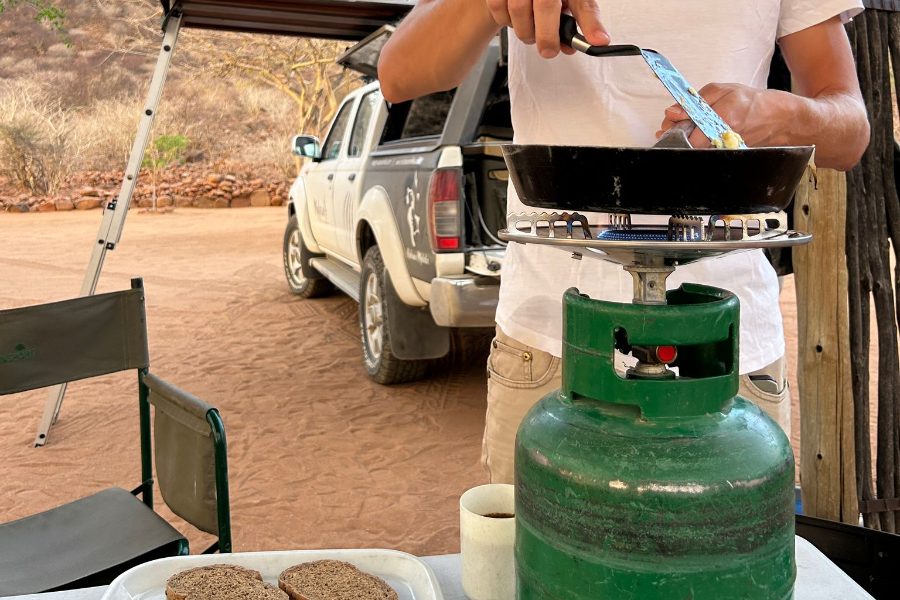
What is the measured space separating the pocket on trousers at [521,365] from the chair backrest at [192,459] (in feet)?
2.93

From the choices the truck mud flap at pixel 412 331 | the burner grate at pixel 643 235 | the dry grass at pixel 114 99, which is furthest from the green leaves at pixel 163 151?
the burner grate at pixel 643 235

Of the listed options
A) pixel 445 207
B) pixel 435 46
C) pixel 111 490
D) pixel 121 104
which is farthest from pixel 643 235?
pixel 121 104

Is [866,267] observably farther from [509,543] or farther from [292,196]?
[292,196]

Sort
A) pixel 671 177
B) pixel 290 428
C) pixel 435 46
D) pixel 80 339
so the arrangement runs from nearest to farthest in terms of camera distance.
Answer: pixel 671 177 < pixel 435 46 < pixel 80 339 < pixel 290 428

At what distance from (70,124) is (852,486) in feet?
97.5

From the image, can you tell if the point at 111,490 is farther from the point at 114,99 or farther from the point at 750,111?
the point at 114,99

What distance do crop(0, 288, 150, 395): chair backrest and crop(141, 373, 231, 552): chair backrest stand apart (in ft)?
0.90

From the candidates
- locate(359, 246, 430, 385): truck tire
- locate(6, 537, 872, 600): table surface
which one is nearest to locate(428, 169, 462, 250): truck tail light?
locate(359, 246, 430, 385): truck tire

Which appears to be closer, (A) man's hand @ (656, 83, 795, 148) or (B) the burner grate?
(B) the burner grate

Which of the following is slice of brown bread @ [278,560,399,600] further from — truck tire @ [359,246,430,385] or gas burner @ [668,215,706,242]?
truck tire @ [359,246,430,385]

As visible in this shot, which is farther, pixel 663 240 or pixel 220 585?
→ pixel 220 585

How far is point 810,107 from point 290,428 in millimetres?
4643

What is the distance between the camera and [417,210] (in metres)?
5.21

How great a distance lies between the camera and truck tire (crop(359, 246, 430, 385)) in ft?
19.6
